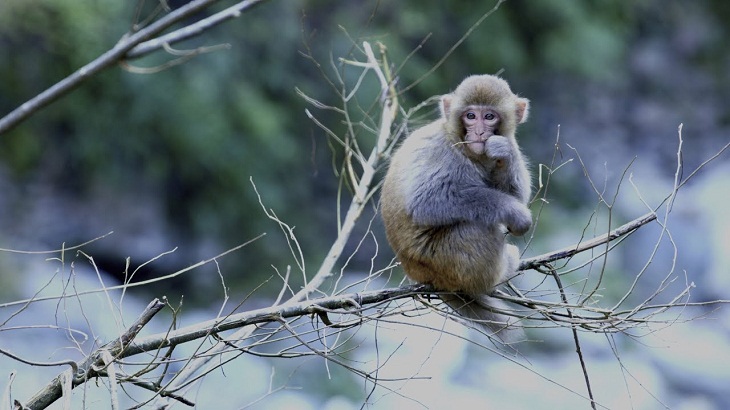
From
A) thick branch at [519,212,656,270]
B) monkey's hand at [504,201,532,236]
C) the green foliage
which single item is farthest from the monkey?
the green foliage

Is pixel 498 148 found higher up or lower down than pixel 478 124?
lower down

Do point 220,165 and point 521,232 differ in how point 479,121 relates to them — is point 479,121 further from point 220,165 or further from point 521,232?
point 220,165

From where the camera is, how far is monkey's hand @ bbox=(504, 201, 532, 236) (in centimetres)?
405

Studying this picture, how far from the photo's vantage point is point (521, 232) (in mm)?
4074

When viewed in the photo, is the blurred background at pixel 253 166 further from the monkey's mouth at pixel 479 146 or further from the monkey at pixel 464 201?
the monkey's mouth at pixel 479 146

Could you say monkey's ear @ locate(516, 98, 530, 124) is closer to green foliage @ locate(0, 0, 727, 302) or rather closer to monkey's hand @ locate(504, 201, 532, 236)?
monkey's hand @ locate(504, 201, 532, 236)

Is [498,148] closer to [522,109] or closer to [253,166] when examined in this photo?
[522,109]

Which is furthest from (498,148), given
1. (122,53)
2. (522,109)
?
(122,53)

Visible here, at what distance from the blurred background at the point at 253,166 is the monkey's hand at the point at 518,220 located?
4.57m

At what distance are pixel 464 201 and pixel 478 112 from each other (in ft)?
1.41

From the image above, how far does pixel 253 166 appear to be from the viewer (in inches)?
414

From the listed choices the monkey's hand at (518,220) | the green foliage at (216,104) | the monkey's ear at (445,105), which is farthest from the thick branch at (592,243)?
the green foliage at (216,104)

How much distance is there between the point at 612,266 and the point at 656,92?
4616mm

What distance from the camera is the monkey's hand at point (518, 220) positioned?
4.05 m
